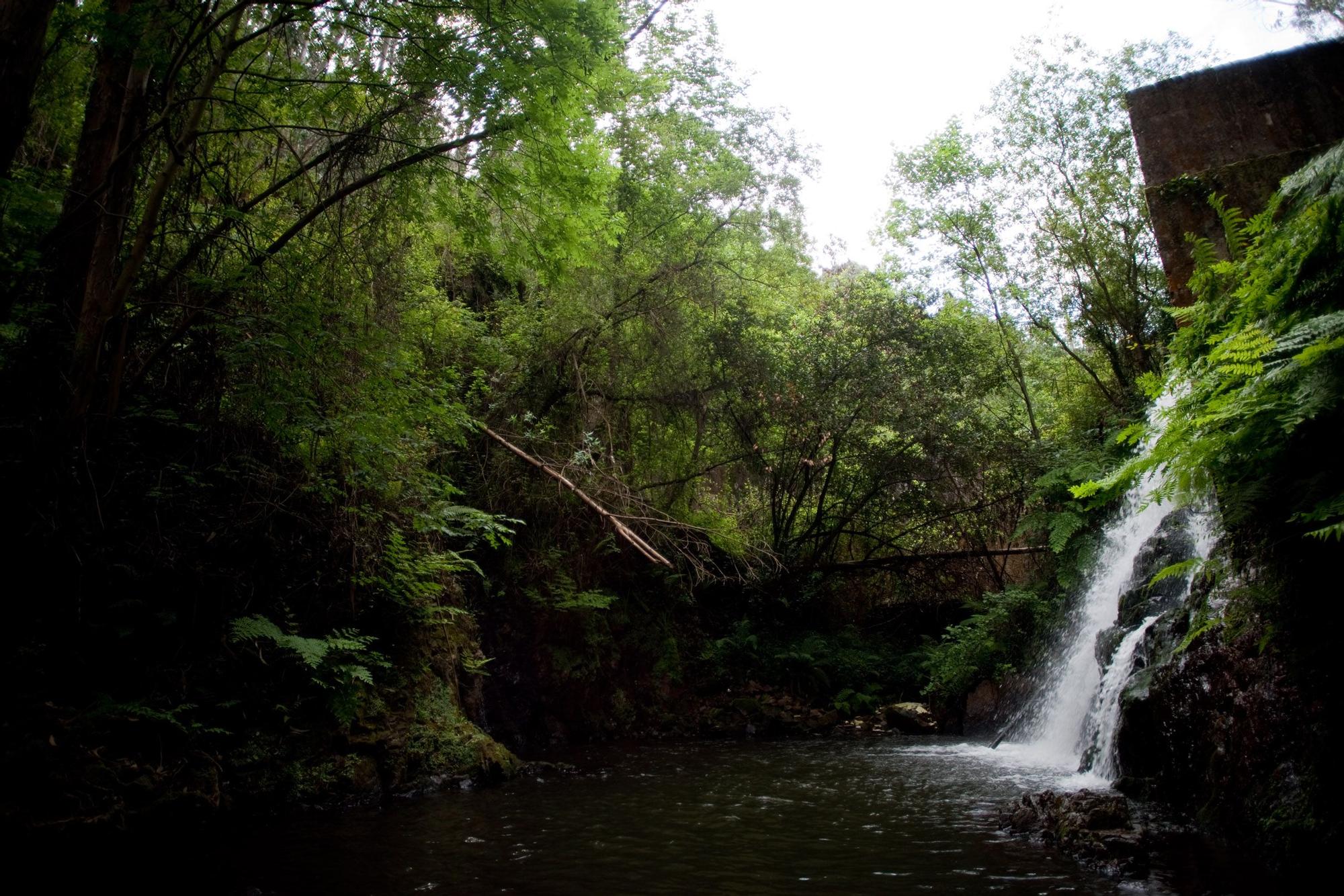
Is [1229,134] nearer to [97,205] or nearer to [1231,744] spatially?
[1231,744]

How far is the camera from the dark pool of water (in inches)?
166

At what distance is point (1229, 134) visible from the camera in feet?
27.4

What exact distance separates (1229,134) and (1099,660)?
6112 mm

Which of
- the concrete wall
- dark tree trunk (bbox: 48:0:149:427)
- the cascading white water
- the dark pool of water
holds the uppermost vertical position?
the concrete wall

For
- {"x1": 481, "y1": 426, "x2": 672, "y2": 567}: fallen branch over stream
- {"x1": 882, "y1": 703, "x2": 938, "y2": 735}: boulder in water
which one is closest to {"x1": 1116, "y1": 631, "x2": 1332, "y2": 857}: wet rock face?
{"x1": 481, "y1": 426, "x2": 672, "y2": 567}: fallen branch over stream

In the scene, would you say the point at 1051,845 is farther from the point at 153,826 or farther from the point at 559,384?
the point at 559,384

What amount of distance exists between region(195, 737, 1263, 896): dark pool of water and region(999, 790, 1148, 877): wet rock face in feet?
0.42

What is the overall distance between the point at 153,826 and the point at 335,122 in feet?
18.8

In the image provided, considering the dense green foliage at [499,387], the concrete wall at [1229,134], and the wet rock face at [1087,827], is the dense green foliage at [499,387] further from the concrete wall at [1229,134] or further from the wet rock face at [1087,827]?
the wet rock face at [1087,827]

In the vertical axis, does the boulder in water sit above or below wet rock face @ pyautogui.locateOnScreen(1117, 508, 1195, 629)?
below

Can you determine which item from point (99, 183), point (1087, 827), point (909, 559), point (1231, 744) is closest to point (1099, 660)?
Answer: point (1231, 744)

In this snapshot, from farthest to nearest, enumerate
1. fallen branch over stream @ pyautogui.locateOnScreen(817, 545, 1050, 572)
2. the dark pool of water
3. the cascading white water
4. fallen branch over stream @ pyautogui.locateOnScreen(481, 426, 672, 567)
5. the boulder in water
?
fallen branch over stream @ pyautogui.locateOnScreen(817, 545, 1050, 572) → the boulder in water → fallen branch over stream @ pyautogui.locateOnScreen(481, 426, 672, 567) → the cascading white water → the dark pool of water

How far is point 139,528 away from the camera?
19.7 ft

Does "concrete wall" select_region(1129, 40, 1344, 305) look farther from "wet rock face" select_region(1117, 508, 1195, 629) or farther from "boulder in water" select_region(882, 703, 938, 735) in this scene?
"boulder in water" select_region(882, 703, 938, 735)
